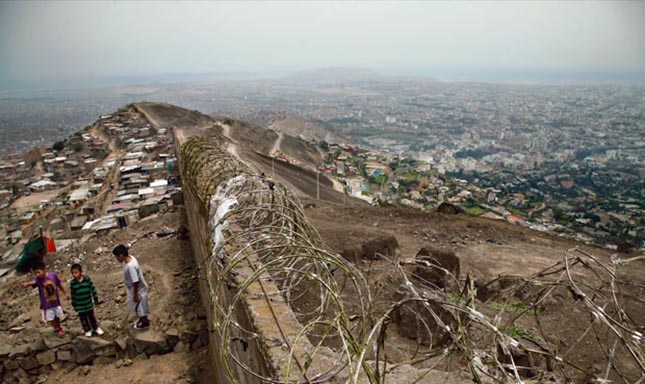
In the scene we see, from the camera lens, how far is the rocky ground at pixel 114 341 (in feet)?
14.8

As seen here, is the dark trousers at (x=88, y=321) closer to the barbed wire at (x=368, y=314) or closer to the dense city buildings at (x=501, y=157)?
the barbed wire at (x=368, y=314)

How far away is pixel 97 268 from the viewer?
7137mm

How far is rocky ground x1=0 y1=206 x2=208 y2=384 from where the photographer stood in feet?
14.8

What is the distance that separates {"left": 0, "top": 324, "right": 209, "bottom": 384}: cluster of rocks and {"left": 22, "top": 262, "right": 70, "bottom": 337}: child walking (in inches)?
7.3

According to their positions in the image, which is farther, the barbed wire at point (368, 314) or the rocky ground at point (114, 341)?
the rocky ground at point (114, 341)

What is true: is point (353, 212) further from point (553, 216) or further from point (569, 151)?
point (569, 151)

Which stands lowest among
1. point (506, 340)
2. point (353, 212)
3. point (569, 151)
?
point (569, 151)

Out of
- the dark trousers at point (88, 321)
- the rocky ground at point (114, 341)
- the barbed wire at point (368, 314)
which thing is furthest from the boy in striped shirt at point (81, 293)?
the barbed wire at point (368, 314)

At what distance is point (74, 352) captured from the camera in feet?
15.3

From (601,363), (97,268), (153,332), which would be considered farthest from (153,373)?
(601,363)

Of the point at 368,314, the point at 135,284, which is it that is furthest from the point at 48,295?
the point at 368,314

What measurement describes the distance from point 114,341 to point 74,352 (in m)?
0.51

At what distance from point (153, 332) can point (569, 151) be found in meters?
51.5

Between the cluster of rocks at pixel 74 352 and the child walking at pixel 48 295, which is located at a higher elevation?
the child walking at pixel 48 295
